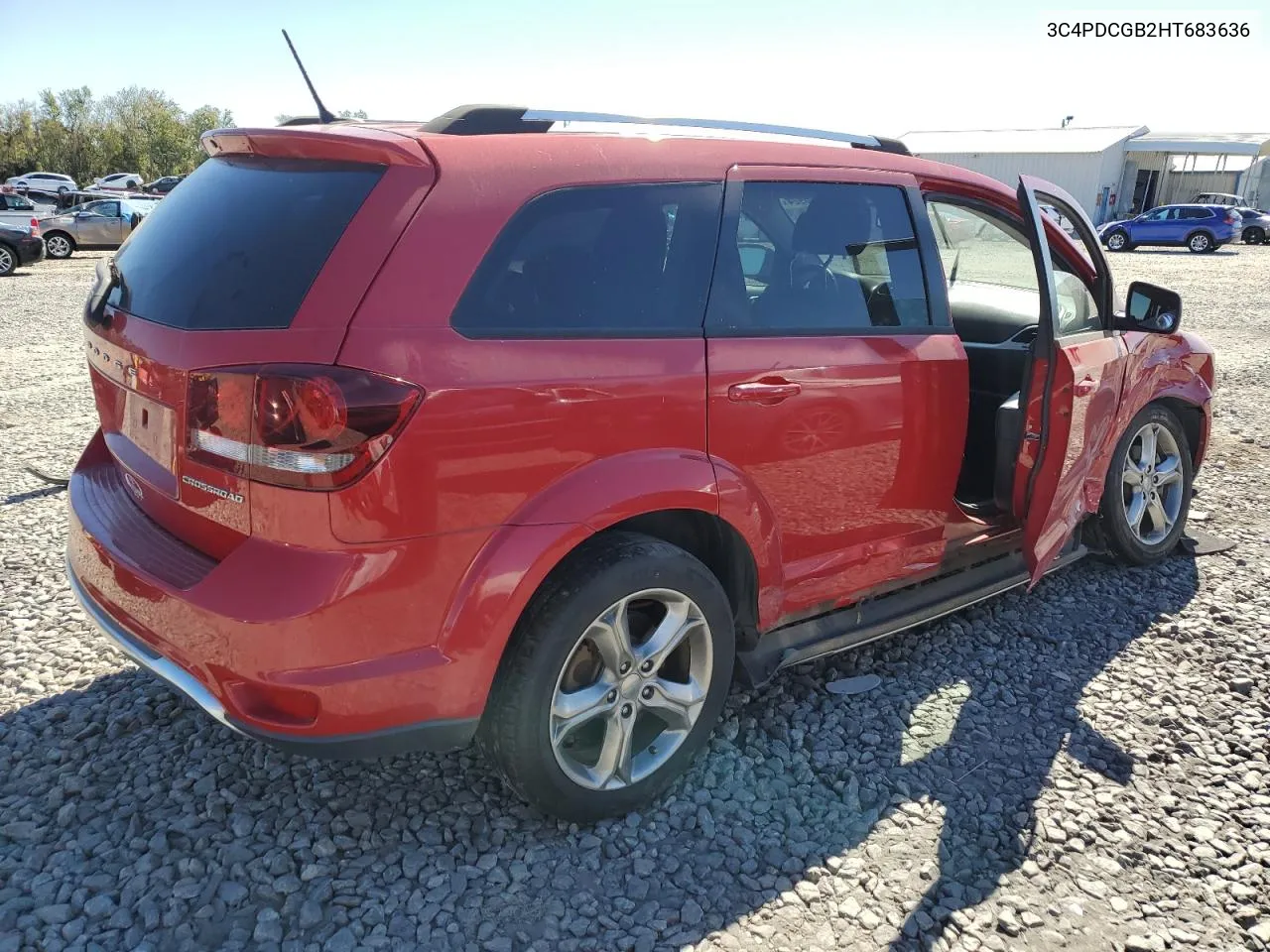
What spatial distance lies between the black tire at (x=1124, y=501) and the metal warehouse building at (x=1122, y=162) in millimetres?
41349

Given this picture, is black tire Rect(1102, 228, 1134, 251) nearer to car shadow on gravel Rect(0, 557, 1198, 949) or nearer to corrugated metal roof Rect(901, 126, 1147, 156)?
corrugated metal roof Rect(901, 126, 1147, 156)

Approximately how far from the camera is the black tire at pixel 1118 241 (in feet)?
101

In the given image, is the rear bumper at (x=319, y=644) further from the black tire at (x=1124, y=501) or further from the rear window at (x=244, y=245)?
the black tire at (x=1124, y=501)

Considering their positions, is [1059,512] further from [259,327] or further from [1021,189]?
[259,327]

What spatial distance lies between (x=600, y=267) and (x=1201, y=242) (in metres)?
33.5

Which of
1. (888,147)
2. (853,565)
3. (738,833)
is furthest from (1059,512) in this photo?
(738,833)

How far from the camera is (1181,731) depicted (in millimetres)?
3279

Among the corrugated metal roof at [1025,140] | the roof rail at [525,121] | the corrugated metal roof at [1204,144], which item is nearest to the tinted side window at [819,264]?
the roof rail at [525,121]

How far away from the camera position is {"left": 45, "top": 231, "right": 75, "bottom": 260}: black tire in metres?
20.9

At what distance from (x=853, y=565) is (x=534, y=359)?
1507mm

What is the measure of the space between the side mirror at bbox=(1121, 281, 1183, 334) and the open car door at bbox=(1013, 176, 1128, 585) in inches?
3.6

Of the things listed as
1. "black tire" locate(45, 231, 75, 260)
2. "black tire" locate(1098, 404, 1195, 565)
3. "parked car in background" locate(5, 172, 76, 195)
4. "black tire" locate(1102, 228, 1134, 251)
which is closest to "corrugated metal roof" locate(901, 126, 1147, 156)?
"black tire" locate(1102, 228, 1134, 251)

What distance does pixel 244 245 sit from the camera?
7.73 feet

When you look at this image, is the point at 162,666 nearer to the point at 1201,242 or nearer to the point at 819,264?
the point at 819,264
